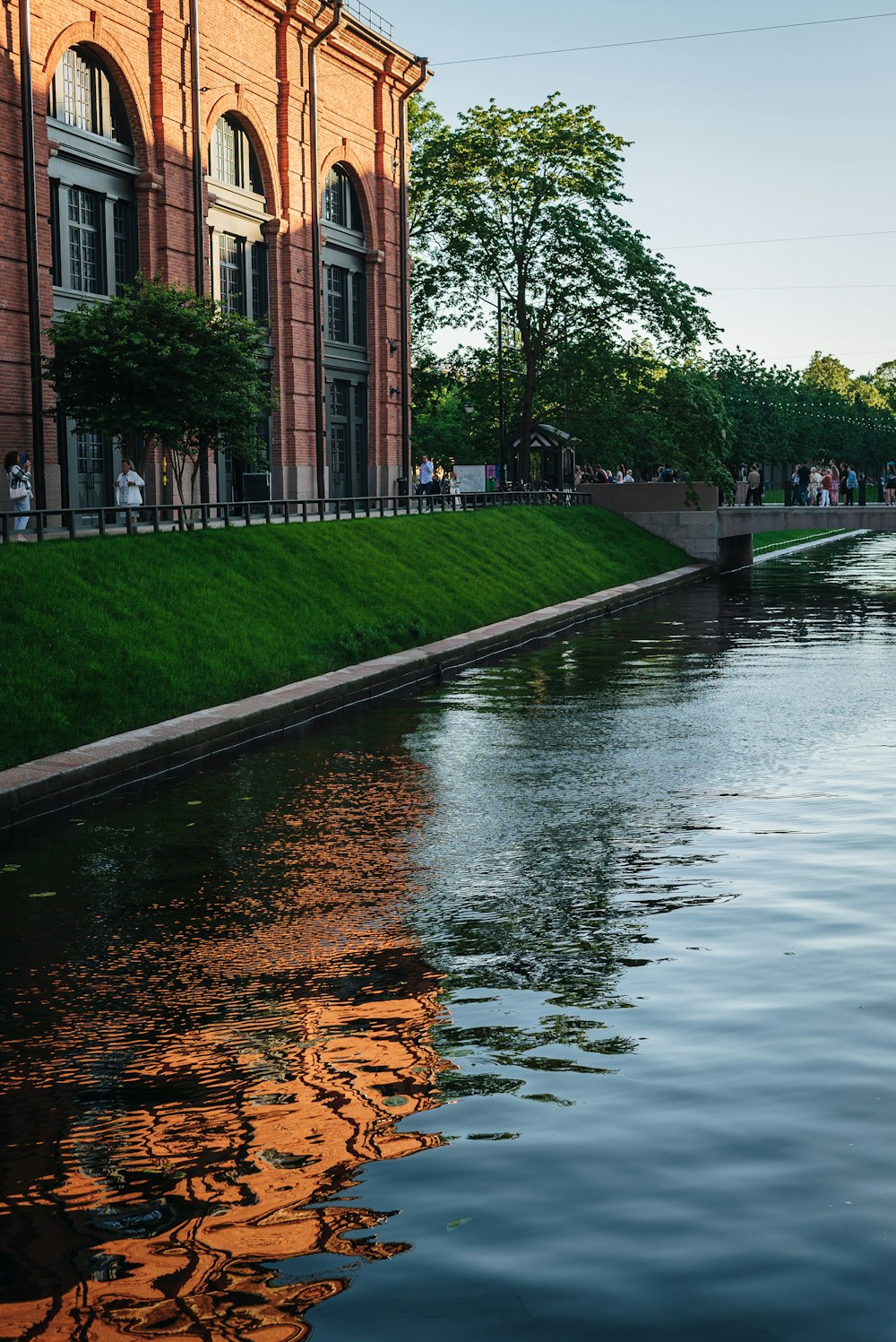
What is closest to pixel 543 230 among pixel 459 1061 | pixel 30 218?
pixel 30 218

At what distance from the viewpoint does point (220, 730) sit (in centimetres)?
1625

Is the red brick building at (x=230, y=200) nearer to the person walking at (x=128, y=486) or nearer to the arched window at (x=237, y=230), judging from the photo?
the arched window at (x=237, y=230)

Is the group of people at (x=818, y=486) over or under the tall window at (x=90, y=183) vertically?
under

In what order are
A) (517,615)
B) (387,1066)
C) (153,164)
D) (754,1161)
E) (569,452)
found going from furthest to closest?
(569,452)
(153,164)
(517,615)
(387,1066)
(754,1161)

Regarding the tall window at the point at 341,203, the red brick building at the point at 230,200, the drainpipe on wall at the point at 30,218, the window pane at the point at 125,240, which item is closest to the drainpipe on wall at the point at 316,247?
the red brick building at the point at 230,200

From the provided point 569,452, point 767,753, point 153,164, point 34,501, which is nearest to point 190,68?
point 153,164

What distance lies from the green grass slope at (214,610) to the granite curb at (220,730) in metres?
0.48

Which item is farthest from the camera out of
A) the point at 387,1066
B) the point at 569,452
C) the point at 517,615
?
the point at 569,452

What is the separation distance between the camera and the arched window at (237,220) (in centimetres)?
4202

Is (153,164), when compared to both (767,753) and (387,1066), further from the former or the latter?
(387,1066)

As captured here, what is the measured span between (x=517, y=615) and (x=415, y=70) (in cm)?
2894

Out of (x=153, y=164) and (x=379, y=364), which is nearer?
(x=153, y=164)

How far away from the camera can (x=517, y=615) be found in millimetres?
31047

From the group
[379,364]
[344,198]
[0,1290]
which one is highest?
[344,198]
